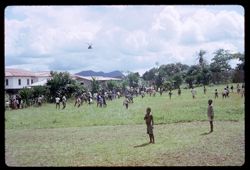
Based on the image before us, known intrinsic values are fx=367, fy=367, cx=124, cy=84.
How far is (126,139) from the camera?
10.8m

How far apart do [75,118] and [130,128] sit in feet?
13.1

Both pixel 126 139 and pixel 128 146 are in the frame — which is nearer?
pixel 128 146

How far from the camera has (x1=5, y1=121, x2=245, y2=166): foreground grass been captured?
26.2ft

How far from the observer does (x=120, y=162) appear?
25.9 ft

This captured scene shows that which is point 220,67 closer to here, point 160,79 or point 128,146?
point 160,79

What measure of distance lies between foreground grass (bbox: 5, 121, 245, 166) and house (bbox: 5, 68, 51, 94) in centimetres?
832

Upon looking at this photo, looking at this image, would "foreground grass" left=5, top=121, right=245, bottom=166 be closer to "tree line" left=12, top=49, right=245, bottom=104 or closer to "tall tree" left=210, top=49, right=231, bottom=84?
"tree line" left=12, top=49, right=245, bottom=104

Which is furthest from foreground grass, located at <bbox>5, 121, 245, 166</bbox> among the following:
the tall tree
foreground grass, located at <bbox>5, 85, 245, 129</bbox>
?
the tall tree

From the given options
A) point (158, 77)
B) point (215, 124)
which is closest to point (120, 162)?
point (215, 124)

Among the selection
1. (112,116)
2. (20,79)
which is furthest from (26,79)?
(112,116)

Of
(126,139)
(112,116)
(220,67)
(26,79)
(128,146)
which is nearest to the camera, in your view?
(128,146)

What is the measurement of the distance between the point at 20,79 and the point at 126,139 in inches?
548

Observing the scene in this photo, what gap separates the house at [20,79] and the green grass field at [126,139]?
3408mm
